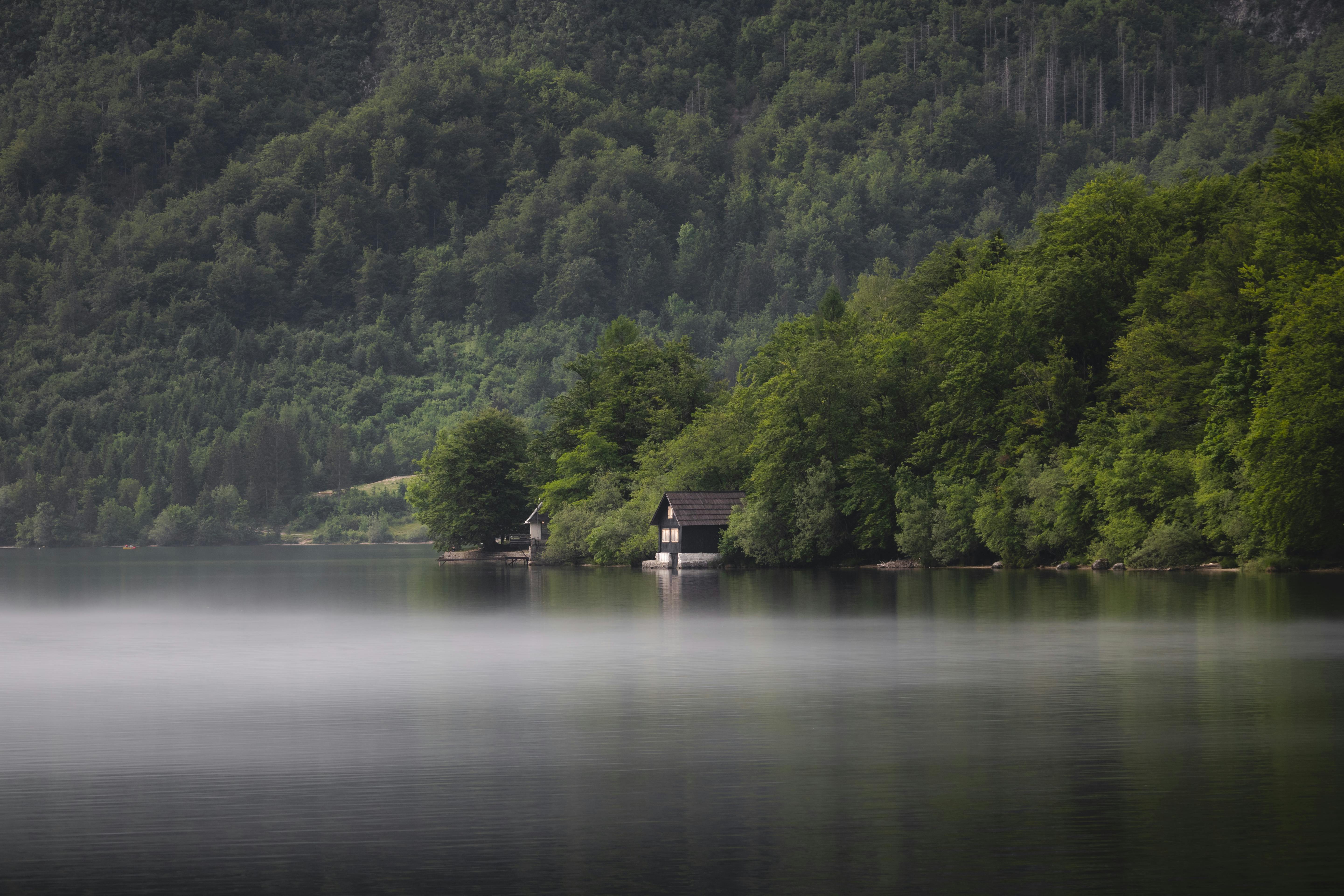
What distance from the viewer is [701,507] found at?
11275cm

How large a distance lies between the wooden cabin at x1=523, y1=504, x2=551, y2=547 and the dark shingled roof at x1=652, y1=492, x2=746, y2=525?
31.0 metres

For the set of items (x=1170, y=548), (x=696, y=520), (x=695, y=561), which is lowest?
(x=695, y=561)

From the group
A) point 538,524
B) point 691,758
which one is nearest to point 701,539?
point 538,524

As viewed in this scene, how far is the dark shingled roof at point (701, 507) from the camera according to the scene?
112062 millimetres

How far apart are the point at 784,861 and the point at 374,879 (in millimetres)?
4334

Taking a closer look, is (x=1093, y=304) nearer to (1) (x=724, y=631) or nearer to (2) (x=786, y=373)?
(2) (x=786, y=373)

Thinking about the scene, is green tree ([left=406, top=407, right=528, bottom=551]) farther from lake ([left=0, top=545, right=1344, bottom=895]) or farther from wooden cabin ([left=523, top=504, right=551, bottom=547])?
lake ([left=0, top=545, right=1344, bottom=895])

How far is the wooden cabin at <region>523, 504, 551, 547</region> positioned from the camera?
143m

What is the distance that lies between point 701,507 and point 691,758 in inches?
3476

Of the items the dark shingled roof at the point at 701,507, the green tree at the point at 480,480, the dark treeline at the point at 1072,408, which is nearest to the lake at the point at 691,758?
the dark treeline at the point at 1072,408

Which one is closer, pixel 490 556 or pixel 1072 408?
pixel 1072 408

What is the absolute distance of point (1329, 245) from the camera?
7669 centimetres

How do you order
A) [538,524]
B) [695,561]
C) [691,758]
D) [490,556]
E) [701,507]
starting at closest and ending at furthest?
[691,758] < [701,507] < [695,561] < [538,524] < [490,556]

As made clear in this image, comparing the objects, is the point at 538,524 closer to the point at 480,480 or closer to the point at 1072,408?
the point at 480,480
